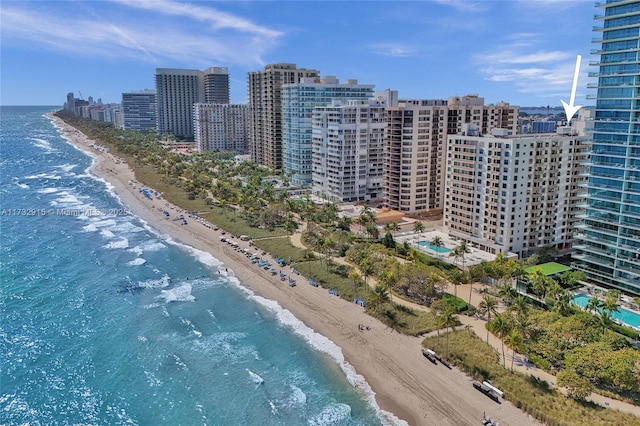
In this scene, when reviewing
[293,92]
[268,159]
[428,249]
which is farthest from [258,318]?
[268,159]

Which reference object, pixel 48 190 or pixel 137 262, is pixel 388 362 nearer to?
pixel 137 262

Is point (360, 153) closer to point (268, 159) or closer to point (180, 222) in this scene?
point (180, 222)

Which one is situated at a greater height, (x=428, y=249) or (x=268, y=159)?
(x=268, y=159)

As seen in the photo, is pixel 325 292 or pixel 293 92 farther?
pixel 293 92

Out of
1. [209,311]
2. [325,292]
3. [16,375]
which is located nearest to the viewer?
[16,375]

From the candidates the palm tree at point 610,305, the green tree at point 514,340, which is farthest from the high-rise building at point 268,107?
the green tree at point 514,340

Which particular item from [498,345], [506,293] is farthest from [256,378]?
[506,293]

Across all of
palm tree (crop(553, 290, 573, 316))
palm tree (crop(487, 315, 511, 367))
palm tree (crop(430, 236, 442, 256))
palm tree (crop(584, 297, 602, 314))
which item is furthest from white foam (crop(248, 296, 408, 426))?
palm tree (crop(430, 236, 442, 256))
